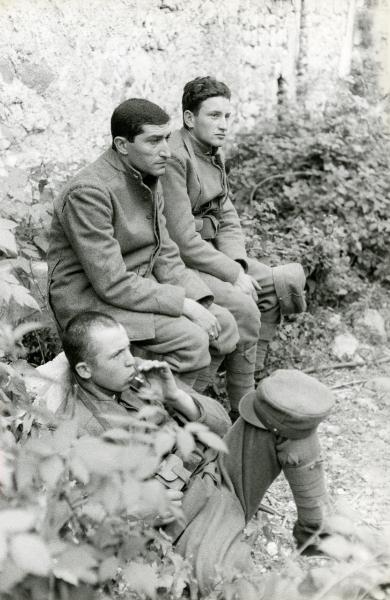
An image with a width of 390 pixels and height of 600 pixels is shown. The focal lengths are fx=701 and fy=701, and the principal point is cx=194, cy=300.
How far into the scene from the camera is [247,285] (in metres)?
3.79

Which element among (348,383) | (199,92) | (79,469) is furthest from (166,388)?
(348,383)

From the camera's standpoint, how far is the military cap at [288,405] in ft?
8.02

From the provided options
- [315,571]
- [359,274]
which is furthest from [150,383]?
[359,274]

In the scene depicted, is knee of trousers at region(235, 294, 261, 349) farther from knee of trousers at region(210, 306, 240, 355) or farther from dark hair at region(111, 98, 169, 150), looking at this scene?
dark hair at region(111, 98, 169, 150)

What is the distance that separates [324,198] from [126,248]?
106 inches

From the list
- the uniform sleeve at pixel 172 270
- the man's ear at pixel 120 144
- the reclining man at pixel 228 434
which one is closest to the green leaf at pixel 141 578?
the reclining man at pixel 228 434

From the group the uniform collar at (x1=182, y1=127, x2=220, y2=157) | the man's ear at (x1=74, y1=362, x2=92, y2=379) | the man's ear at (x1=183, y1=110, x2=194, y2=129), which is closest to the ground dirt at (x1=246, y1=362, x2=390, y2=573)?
the man's ear at (x1=74, y1=362, x2=92, y2=379)

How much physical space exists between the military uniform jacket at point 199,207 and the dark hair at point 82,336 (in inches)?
42.9

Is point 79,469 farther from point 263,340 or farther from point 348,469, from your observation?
point 263,340

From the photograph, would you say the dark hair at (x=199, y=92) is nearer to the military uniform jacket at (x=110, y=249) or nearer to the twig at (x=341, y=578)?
the military uniform jacket at (x=110, y=249)

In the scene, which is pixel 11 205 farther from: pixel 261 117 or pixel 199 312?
pixel 261 117

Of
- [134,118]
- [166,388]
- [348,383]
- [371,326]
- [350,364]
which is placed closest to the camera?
→ [166,388]

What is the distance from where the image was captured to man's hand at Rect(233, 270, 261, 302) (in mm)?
3760

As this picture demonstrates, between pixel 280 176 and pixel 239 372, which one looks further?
pixel 280 176
